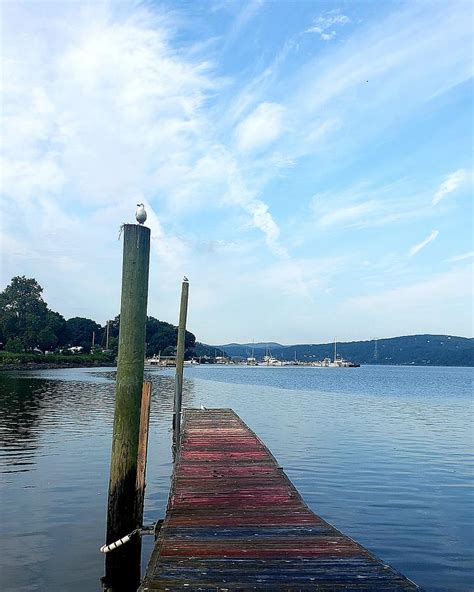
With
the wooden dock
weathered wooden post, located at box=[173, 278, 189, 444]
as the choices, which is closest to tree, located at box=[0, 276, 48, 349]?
weathered wooden post, located at box=[173, 278, 189, 444]

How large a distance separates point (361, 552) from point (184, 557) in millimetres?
2113

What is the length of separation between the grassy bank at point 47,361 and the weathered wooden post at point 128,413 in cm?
8295

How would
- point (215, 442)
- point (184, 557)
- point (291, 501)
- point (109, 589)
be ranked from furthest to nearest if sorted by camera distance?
1. point (215, 442)
2. point (291, 501)
3. point (109, 589)
4. point (184, 557)

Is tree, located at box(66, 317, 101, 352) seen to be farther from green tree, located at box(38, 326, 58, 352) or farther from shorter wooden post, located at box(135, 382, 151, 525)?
shorter wooden post, located at box(135, 382, 151, 525)

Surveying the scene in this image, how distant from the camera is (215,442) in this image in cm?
1714

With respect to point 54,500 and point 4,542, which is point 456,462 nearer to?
point 54,500

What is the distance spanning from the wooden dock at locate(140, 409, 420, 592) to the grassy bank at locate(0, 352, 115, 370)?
82.2 meters

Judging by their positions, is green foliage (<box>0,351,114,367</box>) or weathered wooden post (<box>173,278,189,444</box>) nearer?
weathered wooden post (<box>173,278,189,444</box>)

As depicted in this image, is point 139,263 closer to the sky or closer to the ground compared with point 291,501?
closer to the sky

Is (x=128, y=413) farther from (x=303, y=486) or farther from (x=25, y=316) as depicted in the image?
(x=25, y=316)

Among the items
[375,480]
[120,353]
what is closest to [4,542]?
[120,353]

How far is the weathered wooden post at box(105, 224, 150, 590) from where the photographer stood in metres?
9.05

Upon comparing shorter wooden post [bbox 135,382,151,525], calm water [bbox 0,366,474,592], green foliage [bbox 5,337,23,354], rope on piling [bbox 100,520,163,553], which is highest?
green foliage [bbox 5,337,23,354]

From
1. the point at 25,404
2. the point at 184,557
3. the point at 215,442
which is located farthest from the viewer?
the point at 25,404
